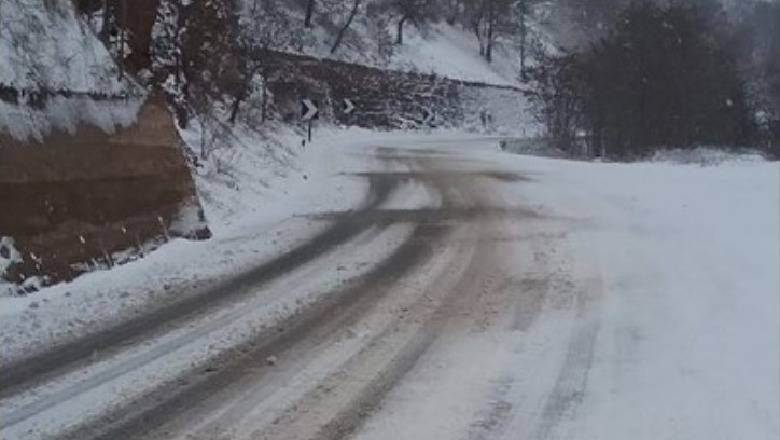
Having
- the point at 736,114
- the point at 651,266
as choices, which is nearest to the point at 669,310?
the point at 651,266

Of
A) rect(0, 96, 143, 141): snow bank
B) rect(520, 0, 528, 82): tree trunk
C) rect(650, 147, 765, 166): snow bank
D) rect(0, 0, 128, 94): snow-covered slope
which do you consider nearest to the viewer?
rect(0, 96, 143, 141): snow bank

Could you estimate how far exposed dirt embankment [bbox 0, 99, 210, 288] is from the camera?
29.8 ft

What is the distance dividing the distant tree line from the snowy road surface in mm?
26303

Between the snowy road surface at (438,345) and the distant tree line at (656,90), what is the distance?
1036 inches

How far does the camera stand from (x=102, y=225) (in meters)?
10.3

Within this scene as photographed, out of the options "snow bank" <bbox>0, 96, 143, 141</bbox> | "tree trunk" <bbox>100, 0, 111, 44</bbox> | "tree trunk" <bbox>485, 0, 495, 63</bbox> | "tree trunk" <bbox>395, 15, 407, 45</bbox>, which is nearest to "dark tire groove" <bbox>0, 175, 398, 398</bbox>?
"snow bank" <bbox>0, 96, 143, 141</bbox>

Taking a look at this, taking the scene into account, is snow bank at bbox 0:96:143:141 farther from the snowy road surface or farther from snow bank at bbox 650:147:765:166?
snow bank at bbox 650:147:765:166

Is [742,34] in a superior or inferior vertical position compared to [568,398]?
superior

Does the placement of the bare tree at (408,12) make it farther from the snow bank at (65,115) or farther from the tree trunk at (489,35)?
the snow bank at (65,115)

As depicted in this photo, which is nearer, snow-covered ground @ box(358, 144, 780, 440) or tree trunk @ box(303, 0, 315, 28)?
snow-covered ground @ box(358, 144, 780, 440)

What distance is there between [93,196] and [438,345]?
4.62 meters

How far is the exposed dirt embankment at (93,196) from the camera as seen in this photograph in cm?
907

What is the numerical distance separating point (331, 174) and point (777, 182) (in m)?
8.89

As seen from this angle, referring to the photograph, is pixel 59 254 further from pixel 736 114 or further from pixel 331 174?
pixel 736 114
